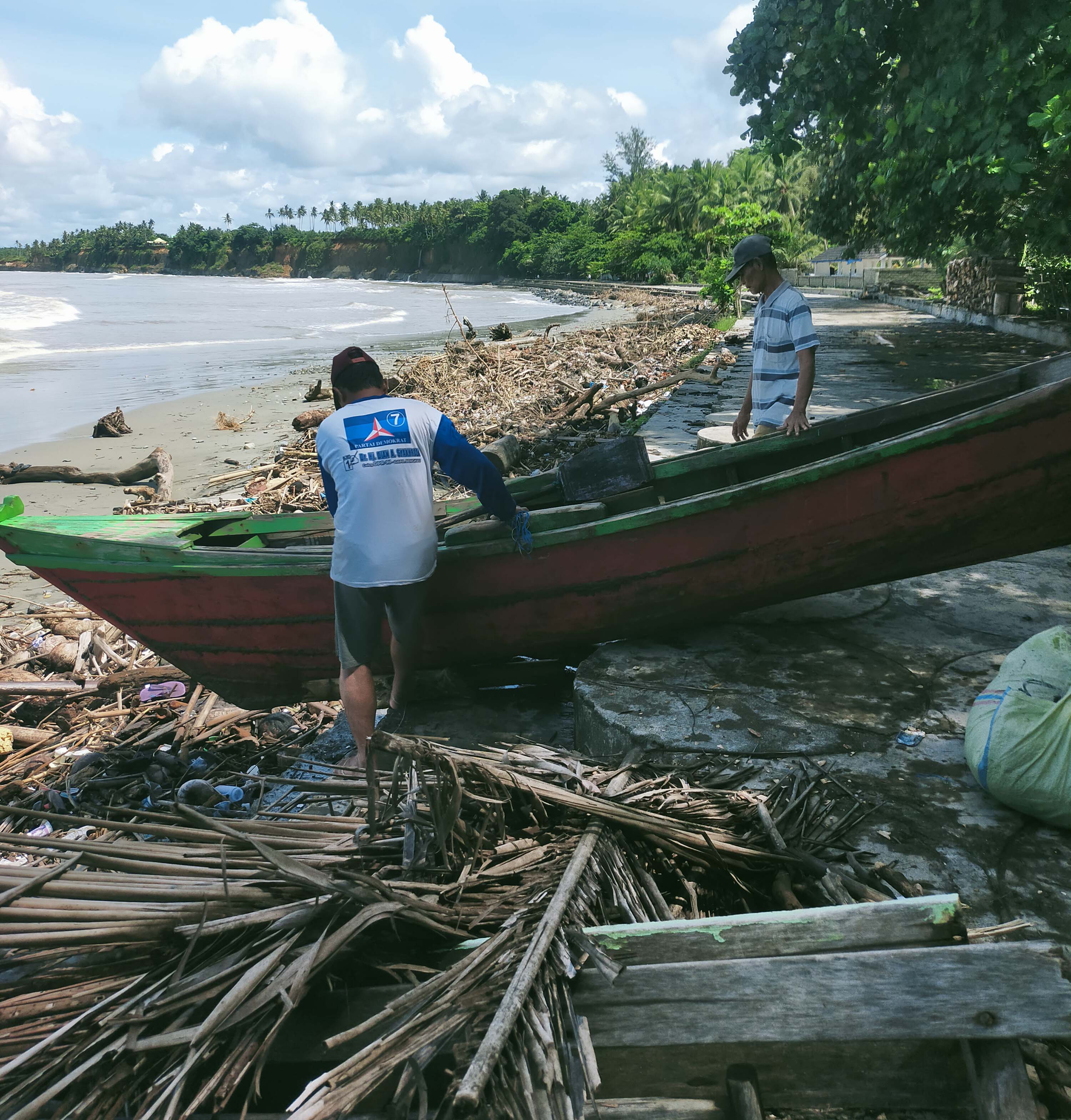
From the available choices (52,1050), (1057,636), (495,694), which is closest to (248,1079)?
(52,1050)

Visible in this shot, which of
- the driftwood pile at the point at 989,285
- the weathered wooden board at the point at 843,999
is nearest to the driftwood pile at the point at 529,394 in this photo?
the weathered wooden board at the point at 843,999

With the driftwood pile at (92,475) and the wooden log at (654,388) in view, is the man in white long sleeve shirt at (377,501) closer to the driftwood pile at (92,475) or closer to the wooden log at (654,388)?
the wooden log at (654,388)

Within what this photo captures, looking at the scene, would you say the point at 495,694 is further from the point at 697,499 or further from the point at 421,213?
the point at 421,213

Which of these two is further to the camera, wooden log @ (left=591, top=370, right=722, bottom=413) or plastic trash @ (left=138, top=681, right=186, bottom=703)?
wooden log @ (left=591, top=370, right=722, bottom=413)

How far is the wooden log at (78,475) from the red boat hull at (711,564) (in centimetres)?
589

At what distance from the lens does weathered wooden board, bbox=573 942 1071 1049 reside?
1407 mm

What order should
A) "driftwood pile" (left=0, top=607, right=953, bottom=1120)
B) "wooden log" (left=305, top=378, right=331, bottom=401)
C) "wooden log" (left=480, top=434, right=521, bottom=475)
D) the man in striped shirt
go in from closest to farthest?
"driftwood pile" (left=0, top=607, right=953, bottom=1120)
the man in striped shirt
"wooden log" (left=480, top=434, right=521, bottom=475)
"wooden log" (left=305, top=378, right=331, bottom=401)

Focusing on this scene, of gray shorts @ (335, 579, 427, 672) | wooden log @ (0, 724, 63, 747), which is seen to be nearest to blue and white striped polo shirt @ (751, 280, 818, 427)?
gray shorts @ (335, 579, 427, 672)

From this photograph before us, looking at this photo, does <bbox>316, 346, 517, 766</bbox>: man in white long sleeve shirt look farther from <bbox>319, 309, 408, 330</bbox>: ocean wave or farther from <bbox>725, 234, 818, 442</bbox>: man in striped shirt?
<bbox>319, 309, 408, 330</bbox>: ocean wave

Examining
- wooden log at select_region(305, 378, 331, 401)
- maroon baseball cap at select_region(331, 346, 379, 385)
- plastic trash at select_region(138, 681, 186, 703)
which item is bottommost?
plastic trash at select_region(138, 681, 186, 703)

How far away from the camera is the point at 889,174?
1002cm

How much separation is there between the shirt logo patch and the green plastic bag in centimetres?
252

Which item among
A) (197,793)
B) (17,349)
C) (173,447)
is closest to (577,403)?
(173,447)

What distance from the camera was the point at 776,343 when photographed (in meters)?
4.48
